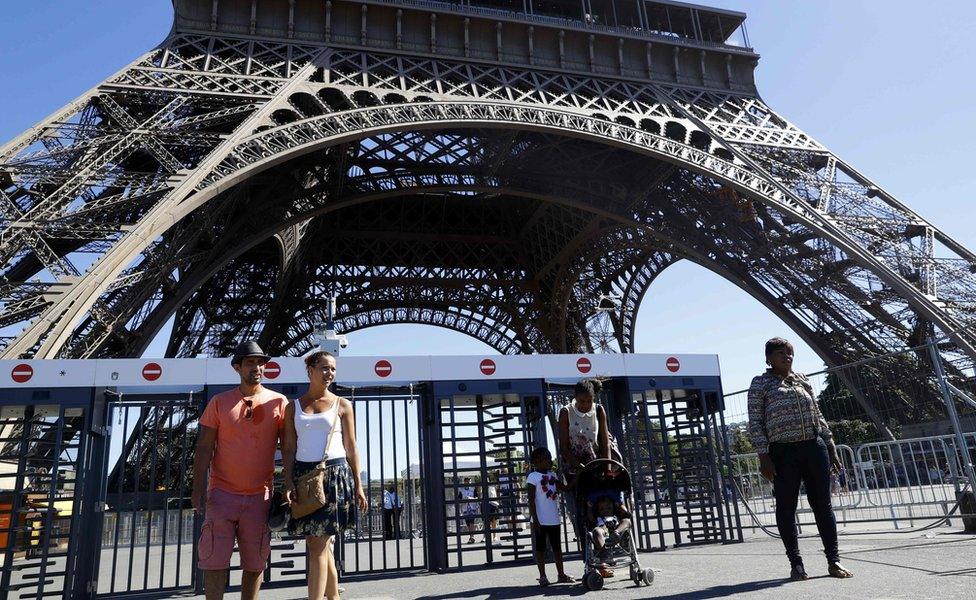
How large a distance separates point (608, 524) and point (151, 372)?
5162 millimetres

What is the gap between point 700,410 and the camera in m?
9.35

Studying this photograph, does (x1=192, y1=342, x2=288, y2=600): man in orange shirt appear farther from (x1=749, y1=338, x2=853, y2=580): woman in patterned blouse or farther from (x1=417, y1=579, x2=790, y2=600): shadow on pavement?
(x1=749, y1=338, x2=853, y2=580): woman in patterned blouse

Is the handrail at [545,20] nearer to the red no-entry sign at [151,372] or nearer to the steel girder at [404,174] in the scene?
the steel girder at [404,174]

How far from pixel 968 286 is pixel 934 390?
3.63 meters

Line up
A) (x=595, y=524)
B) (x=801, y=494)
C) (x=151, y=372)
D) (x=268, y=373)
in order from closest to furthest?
(x=595, y=524), (x=151, y=372), (x=268, y=373), (x=801, y=494)

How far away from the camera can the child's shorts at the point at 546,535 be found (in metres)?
5.96

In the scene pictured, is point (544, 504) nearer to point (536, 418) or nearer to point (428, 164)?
point (536, 418)

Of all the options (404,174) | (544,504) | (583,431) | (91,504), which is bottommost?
(544,504)

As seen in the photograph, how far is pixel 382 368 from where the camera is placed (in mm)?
7938

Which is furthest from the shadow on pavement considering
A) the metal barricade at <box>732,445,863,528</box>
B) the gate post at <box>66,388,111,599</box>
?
the metal barricade at <box>732,445,863,528</box>

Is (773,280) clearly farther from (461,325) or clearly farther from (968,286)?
(461,325)

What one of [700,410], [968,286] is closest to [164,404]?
[700,410]

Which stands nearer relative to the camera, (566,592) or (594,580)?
(594,580)

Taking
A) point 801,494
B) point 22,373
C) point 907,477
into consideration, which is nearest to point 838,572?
point 907,477
